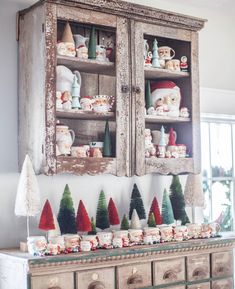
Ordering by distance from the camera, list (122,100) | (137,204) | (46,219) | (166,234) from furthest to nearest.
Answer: (137,204) → (166,234) → (122,100) → (46,219)

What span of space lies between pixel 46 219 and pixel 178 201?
3.32 feet

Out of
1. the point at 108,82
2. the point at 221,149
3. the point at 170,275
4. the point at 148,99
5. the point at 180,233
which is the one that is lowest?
the point at 170,275

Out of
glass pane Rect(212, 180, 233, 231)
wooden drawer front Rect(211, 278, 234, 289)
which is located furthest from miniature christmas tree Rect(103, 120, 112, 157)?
glass pane Rect(212, 180, 233, 231)

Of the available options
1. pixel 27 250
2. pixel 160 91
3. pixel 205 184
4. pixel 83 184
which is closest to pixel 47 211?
pixel 27 250

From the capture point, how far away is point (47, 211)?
3156 mm

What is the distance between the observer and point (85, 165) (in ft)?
10.5

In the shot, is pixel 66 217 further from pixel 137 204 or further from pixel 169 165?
pixel 169 165

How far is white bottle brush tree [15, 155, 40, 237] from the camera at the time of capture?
305 centimetres

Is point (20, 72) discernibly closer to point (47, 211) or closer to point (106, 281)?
point (47, 211)

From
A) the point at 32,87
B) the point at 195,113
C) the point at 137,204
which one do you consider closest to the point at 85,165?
the point at 32,87

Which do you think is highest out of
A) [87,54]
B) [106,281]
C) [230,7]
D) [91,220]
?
[230,7]

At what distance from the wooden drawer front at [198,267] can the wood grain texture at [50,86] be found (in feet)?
3.26

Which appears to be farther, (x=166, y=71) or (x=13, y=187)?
(x=166, y=71)

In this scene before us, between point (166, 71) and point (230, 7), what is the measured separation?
0.91 m
